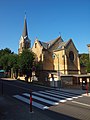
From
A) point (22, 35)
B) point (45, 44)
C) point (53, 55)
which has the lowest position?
point (53, 55)

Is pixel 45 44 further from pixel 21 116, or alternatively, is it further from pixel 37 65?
pixel 21 116

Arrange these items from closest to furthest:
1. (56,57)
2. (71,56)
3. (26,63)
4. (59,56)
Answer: (26,63) → (59,56) → (71,56) → (56,57)

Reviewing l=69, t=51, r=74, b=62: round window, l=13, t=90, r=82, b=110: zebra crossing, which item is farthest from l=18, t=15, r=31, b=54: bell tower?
l=13, t=90, r=82, b=110: zebra crossing

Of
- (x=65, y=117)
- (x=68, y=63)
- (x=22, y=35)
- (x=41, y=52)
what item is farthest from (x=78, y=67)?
(x=65, y=117)

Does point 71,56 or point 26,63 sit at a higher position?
point 71,56

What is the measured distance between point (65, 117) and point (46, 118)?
114 cm

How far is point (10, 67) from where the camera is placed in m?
59.7

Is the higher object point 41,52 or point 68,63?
point 41,52

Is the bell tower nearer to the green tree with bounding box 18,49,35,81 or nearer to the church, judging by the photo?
the church

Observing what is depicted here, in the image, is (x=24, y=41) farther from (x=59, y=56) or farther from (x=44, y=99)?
(x=44, y=99)

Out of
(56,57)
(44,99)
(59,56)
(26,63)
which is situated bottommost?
(44,99)

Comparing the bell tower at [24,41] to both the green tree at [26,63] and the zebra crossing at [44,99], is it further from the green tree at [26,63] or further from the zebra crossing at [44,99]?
the zebra crossing at [44,99]

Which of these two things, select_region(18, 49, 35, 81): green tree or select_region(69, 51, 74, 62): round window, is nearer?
select_region(18, 49, 35, 81): green tree

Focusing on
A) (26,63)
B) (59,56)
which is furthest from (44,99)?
(59,56)
